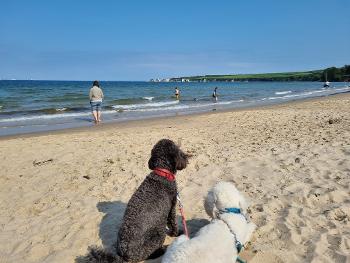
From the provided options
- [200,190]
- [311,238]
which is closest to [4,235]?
[200,190]

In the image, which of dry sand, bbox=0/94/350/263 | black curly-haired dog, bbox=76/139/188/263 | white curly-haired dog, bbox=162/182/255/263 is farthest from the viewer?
dry sand, bbox=0/94/350/263

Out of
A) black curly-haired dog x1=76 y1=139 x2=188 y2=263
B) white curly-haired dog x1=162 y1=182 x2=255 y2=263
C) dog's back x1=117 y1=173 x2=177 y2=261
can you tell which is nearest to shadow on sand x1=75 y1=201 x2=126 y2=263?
black curly-haired dog x1=76 y1=139 x2=188 y2=263

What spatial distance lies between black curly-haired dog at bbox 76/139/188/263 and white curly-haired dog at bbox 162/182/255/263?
0.46 meters

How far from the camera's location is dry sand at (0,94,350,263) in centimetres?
443

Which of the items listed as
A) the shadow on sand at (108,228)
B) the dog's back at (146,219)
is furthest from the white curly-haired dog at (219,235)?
the shadow on sand at (108,228)

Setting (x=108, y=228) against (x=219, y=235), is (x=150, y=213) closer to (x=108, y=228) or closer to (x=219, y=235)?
(x=219, y=235)

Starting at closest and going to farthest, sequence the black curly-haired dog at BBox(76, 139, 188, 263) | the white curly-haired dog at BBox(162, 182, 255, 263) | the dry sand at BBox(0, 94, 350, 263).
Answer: the white curly-haired dog at BBox(162, 182, 255, 263), the black curly-haired dog at BBox(76, 139, 188, 263), the dry sand at BBox(0, 94, 350, 263)

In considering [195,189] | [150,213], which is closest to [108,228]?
[150,213]

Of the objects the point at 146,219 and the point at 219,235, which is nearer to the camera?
the point at 219,235

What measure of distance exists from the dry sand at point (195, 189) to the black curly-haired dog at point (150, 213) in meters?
0.76

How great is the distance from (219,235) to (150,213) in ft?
2.76

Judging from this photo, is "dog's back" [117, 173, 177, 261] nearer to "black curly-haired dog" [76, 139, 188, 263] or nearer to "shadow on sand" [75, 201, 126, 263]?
"black curly-haired dog" [76, 139, 188, 263]

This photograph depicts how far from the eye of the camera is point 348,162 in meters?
6.66

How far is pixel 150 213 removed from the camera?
156 inches
